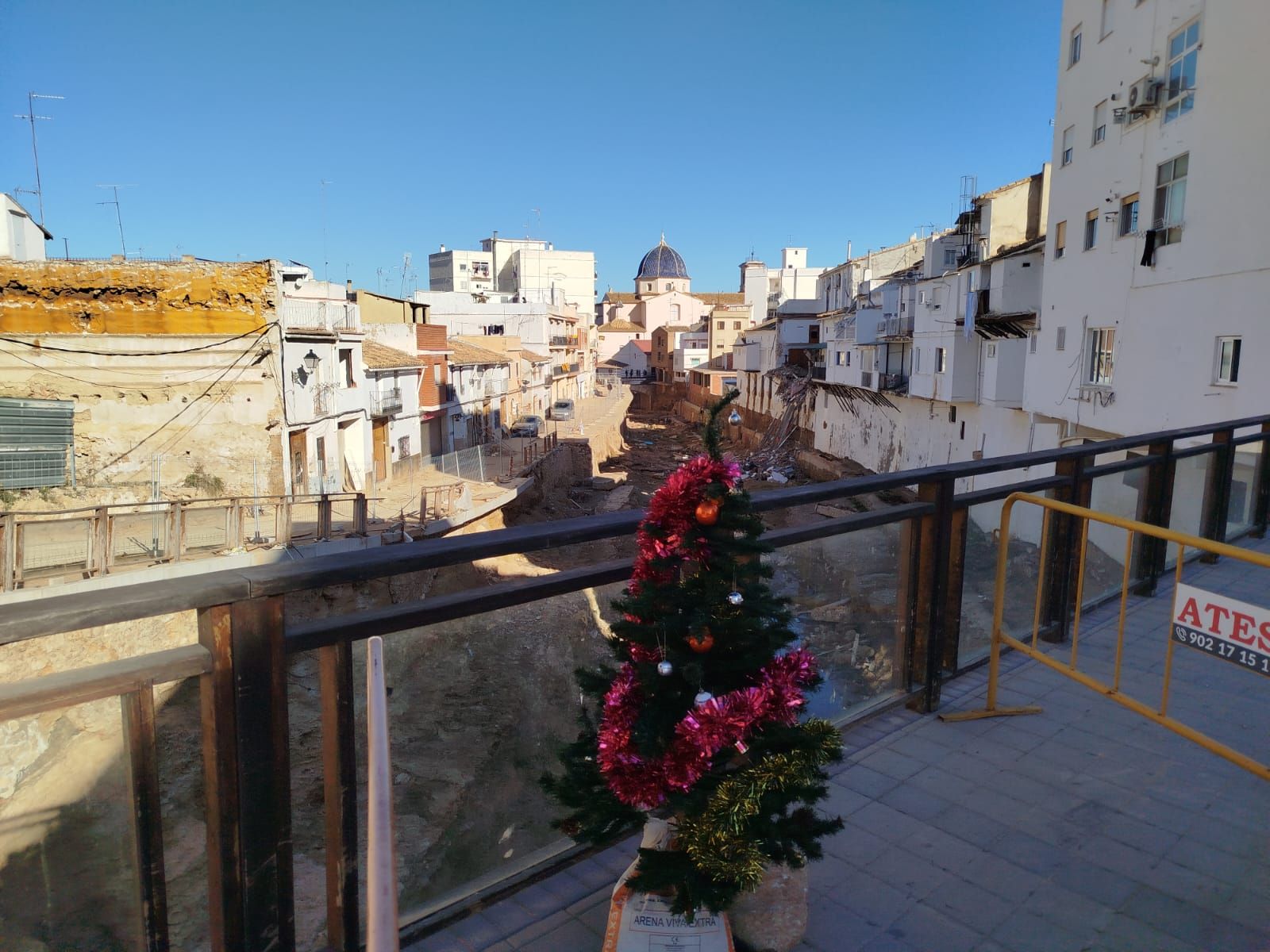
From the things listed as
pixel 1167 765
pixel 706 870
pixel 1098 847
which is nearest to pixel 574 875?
pixel 706 870

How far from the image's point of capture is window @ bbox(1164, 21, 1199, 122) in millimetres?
15852

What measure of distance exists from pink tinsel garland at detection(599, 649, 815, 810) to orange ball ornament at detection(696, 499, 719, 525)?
469 mm

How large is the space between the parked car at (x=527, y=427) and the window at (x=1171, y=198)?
28.4 metres

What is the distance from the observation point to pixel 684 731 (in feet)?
7.61

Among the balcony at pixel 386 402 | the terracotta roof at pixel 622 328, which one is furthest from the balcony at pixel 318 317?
the terracotta roof at pixel 622 328

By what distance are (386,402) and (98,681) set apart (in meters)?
28.8

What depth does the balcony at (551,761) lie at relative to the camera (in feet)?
6.86

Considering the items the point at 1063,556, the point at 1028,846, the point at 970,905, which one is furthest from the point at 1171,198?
the point at 970,905

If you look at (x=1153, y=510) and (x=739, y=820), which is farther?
(x=1153, y=510)

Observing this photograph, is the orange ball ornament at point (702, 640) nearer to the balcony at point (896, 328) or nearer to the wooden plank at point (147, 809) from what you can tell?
the wooden plank at point (147, 809)

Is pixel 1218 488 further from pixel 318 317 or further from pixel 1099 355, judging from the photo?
pixel 318 317

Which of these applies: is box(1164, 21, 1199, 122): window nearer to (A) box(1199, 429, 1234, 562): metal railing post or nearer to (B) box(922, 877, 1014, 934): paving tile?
(A) box(1199, 429, 1234, 562): metal railing post

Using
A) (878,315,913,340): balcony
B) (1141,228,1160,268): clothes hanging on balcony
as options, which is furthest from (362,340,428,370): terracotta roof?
(1141,228,1160,268): clothes hanging on balcony

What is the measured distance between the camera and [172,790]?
2.34 metres
